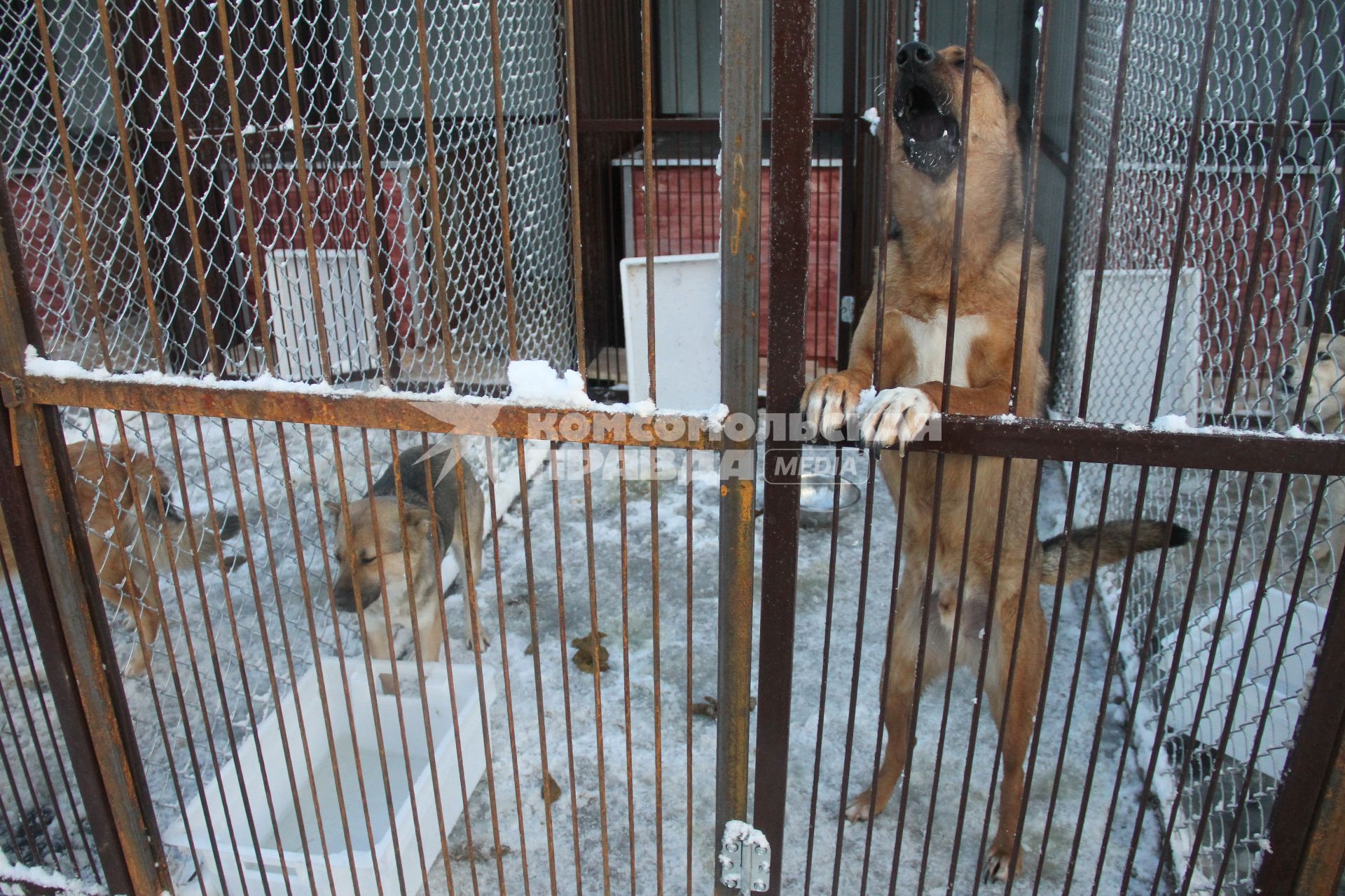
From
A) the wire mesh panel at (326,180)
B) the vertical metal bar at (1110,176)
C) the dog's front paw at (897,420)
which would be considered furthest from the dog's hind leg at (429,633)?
the vertical metal bar at (1110,176)

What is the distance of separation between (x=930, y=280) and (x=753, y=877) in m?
1.64

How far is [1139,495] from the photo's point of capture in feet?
6.10

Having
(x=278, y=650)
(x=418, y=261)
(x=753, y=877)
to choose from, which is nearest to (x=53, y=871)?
(x=278, y=650)

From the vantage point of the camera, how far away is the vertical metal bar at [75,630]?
2.09 m

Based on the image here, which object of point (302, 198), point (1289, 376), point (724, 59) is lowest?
point (1289, 376)

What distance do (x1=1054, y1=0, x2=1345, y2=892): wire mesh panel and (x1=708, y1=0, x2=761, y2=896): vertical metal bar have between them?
0.61 m

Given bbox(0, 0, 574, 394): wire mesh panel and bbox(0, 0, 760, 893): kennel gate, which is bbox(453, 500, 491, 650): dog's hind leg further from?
bbox(0, 0, 574, 394): wire mesh panel

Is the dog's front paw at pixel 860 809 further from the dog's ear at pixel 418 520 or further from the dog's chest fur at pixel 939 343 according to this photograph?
the dog's ear at pixel 418 520

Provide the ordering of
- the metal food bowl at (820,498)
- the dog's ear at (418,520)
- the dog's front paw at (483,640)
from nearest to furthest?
the dog's ear at (418,520), the dog's front paw at (483,640), the metal food bowl at (820,498)

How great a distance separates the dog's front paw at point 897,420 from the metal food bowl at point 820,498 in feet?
10.5

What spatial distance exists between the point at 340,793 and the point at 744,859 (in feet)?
3.29

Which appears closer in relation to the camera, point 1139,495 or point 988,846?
point 1139,495

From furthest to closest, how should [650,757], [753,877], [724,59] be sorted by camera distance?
[650,757], [753,877], [724,59]

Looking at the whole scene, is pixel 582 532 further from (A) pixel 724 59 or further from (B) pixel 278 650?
(A) pixel 724 59
